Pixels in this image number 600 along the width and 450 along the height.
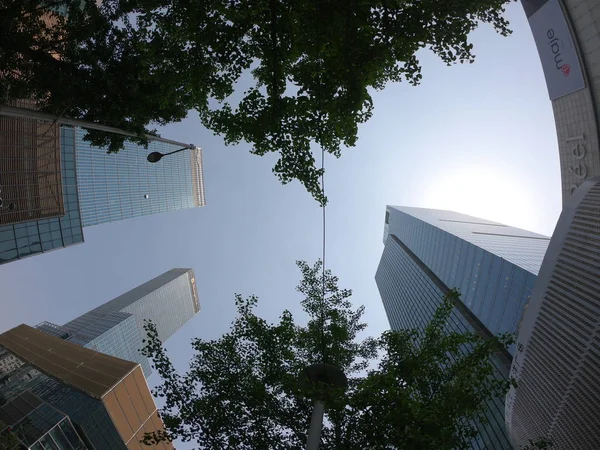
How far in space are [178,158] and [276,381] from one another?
11523cm

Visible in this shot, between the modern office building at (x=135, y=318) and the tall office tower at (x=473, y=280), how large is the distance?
6097cm

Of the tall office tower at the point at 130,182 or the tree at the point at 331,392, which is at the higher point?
the tall office tower at the point at 130,182

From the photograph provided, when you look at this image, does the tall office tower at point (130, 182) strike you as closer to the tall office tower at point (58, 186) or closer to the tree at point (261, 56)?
the tall office tower at point (58, 186)

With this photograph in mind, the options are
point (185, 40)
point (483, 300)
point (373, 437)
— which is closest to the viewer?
point (373, 437)

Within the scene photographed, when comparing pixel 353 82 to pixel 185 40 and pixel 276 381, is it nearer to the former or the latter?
pixel 185 40

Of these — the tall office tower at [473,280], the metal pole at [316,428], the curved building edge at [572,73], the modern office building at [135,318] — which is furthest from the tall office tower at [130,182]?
the metal pole at [316,428]

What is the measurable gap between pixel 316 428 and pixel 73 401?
31.9 meters

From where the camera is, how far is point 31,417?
26.6 meters

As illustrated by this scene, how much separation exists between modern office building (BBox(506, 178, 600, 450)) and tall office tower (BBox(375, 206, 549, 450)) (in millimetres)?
5646

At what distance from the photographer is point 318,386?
824 cm

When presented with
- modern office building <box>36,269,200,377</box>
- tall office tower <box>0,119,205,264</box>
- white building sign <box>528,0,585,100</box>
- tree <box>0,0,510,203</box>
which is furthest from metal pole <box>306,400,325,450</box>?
modern office building <box>36,269,200,377</box>

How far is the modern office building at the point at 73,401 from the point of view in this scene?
26375 millimetres

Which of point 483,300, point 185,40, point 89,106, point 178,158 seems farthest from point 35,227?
point 178,158

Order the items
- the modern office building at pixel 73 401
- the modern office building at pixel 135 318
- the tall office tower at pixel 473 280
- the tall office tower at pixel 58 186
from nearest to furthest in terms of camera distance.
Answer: the modern office building at pixel 73 401 < the tall office tower at pixel 58 186 < the tall office tower at pixel 473 280 < the modern office building at pixel 135 318
